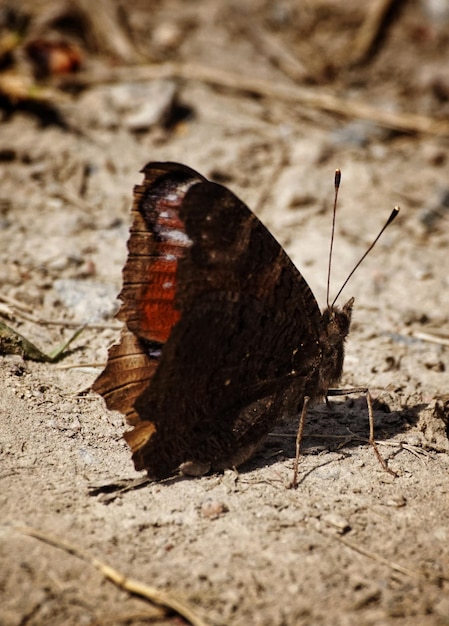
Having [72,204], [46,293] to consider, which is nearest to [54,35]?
[72,204]

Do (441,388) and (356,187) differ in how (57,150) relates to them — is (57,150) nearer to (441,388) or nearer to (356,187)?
(356,187)

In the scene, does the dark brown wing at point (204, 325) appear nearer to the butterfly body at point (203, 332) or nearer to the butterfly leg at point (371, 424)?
the butterfly body at point (203, 332)

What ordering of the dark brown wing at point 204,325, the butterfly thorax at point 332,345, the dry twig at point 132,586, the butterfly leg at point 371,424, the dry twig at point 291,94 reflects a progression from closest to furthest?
the dry twig at point 132,586 < the dark brown wing at point 204,325 < the butterfly leg at point 371,424 < the butterfly thorax at point 332,345 < the dry twig at point 291,94

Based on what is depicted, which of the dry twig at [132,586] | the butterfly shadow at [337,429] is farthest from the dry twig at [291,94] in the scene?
the dry twig at [132,586]

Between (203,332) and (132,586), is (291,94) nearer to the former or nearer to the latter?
(203,332)

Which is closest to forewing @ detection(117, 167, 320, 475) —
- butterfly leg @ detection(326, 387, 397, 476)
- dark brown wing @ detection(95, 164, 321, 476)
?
dark brown wing @ detection(95, 164, 321, 476)
